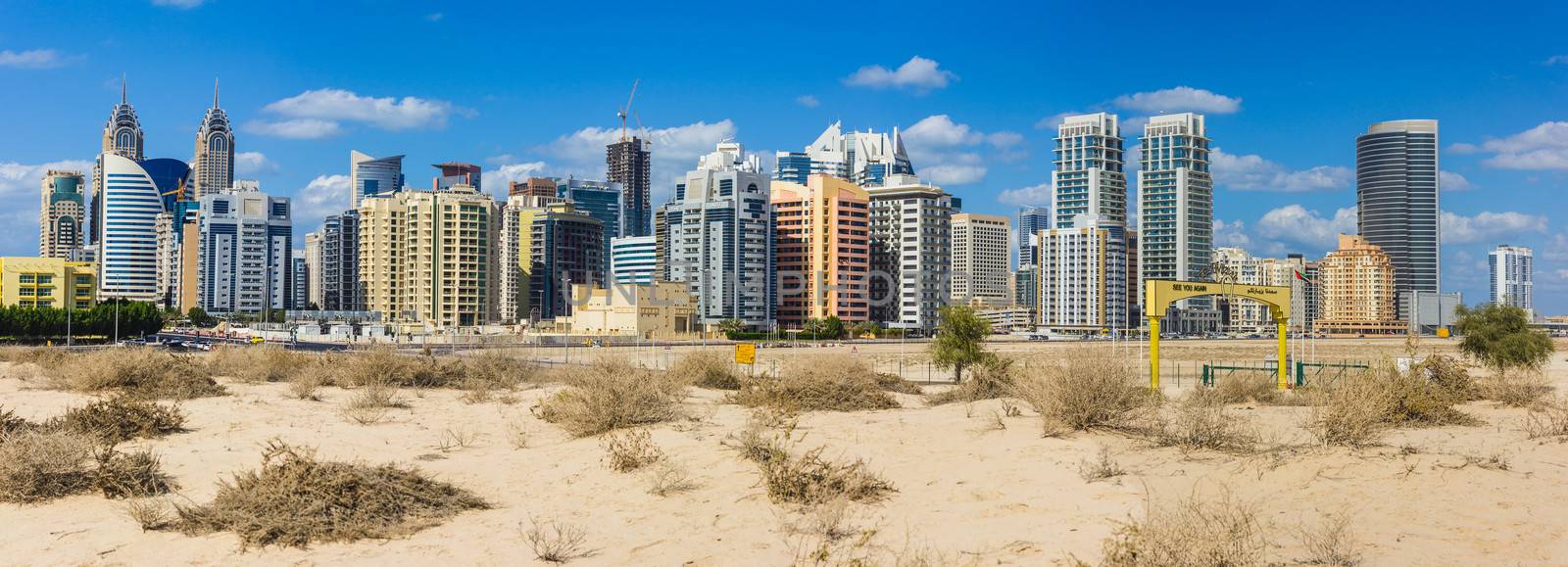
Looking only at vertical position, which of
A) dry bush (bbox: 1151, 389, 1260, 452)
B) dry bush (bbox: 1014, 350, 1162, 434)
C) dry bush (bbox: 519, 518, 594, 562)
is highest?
dry bush (bbox: 1014, 350, 1162, 434)

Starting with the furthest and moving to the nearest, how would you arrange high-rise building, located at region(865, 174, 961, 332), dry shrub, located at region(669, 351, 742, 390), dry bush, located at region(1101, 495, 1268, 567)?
high-rise building, located at region(865, 174, 961, 332)
dry shrub, located at region(669, 351, 742, 390)
dry bush, located at region(1101, 495, 1268, 567)

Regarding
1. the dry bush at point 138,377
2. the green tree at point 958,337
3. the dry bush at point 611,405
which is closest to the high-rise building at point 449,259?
the green tree at point 958,337

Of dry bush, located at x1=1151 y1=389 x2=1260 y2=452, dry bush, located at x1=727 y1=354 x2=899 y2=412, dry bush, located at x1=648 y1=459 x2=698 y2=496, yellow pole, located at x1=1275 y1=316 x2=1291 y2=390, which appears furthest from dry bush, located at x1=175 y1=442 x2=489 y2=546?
yellow pole, located at x1=1275 y1=316 x2=1291 y2=390

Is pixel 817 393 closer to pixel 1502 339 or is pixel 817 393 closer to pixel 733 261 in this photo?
pixel 1502 339

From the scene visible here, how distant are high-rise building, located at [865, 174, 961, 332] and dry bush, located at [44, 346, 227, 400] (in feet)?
389

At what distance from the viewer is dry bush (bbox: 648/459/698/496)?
12195 mm

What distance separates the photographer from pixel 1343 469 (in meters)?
12.1

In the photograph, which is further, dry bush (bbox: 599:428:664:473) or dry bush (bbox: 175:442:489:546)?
dry bush (bbox: 599:428:664:473)

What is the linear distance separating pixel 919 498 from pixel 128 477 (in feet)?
29.0

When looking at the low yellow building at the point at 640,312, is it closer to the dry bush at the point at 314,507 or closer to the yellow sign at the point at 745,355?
the yellow sign at the point at 745,355

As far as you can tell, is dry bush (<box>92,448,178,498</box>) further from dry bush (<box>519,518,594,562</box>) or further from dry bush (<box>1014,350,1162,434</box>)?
dry bush (<box>1014,350,1162,434</box>)

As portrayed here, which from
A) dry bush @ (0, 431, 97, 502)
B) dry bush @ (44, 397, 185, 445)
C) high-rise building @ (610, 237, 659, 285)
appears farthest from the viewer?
high-rise building @ (610, 237, 659, 285)

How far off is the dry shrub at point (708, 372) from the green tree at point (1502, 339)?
2835cm

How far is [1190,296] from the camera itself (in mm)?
28859
